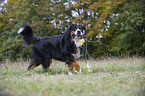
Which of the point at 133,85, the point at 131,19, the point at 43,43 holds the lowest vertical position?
the point at 133,85

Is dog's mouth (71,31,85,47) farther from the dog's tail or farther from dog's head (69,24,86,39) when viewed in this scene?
the dog's tail

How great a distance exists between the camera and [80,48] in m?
4.95

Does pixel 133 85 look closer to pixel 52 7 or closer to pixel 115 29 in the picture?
pixel 115 29

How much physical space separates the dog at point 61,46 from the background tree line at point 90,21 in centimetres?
741

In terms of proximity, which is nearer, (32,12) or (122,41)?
(122,41)

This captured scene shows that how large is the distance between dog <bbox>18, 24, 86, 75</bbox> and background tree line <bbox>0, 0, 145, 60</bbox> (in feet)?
24.3

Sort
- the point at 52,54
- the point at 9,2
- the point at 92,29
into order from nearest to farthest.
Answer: the point at 52,54, the point at 92,29, the point at 9,2

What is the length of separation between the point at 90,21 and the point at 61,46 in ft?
29.6

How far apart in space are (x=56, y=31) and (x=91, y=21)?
3492 mm

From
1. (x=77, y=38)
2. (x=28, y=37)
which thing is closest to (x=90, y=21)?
(x=28, y=37)

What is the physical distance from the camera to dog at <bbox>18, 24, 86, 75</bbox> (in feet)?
15.6

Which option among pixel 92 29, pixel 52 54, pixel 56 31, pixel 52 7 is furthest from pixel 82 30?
pixel 52 7

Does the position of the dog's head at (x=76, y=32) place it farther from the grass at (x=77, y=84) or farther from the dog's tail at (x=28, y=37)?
the dog's tail at (x=28, y=37)

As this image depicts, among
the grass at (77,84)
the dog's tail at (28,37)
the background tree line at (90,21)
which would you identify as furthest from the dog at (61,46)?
the background tree line at (90,21)
